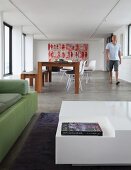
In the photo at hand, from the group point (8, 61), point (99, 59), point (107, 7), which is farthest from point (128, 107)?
point (99, 59)

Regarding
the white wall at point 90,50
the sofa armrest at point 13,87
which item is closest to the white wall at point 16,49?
the white wall at point 90,50

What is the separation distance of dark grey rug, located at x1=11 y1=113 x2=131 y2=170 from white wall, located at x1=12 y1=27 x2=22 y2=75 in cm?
984

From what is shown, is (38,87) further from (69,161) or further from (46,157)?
(69,161)

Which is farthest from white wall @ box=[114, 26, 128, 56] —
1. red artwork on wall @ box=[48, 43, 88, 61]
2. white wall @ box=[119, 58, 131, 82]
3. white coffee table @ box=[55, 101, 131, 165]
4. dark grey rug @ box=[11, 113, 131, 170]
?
white coffee table @ box=[55, 101, 131, 165]

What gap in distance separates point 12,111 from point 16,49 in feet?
34.4

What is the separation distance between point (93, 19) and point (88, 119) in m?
8.51

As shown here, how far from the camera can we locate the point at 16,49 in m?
12.5

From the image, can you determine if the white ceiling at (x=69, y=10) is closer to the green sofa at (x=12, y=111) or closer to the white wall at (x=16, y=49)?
the white wall at (x=16, y=49)

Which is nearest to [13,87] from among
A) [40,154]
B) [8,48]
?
[40,154]

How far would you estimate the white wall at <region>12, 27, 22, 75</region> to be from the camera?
1246 cm

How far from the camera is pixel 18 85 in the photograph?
332 cm

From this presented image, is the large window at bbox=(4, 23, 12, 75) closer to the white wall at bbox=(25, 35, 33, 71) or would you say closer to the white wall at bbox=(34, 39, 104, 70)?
the white wall at bbox=(25, 35, 33, 71)

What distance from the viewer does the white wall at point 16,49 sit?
1246cm

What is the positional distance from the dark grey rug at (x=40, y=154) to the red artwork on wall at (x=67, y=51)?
59.6 ft
